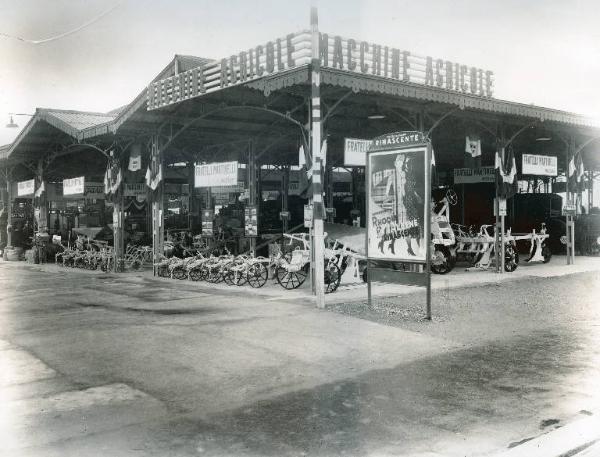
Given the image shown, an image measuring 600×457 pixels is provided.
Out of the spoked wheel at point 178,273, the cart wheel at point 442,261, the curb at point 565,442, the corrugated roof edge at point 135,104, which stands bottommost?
the curb at point 565,442

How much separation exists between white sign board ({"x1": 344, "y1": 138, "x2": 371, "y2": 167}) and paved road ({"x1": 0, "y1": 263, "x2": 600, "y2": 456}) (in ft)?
11.2

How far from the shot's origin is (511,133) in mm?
21312

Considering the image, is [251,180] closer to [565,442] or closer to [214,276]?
[214,276]

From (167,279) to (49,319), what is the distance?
7.08 m

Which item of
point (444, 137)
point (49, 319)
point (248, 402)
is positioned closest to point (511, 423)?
point (248, 402)

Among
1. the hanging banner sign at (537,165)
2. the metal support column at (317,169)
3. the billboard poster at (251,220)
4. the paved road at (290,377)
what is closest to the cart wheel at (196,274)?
the billboard poster at (251,220)

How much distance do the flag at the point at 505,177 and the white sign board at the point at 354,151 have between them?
265 inches

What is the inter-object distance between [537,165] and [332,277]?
884 centimetres

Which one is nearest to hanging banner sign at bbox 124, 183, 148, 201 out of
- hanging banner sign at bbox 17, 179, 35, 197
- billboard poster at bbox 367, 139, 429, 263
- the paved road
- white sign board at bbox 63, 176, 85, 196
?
white sign board at bbox 63, 176, 85, 196

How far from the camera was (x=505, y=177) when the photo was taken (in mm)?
19734

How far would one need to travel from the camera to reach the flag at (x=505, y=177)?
19.6 m

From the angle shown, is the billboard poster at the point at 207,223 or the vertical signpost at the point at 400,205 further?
the billboard poster at the point at 207,223

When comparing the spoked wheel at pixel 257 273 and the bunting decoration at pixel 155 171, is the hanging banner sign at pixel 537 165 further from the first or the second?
the bunting decoration at pixel 155 171

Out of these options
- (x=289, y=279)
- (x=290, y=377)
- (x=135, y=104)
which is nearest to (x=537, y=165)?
(x=289, y=279)
